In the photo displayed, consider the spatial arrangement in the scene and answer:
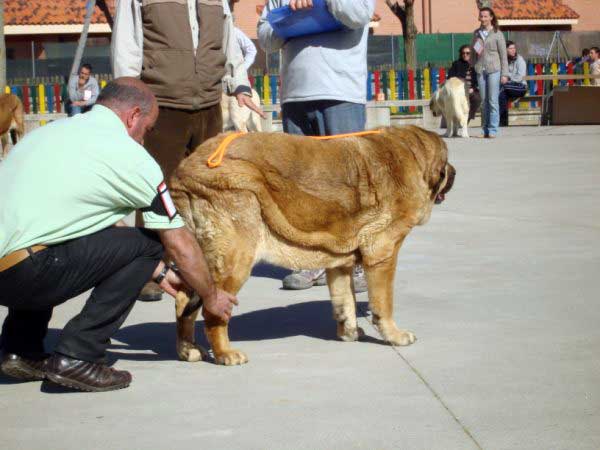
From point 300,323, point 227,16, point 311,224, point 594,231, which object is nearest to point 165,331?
point 300,323

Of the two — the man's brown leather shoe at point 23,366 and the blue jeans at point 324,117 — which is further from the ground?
the blue jeans at point 324,117

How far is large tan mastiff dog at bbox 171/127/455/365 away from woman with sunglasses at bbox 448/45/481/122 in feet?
53.8

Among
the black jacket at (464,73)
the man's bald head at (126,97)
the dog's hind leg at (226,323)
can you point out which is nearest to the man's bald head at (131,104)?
the man's bald head at (126,97)

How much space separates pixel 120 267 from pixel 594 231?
520 cm

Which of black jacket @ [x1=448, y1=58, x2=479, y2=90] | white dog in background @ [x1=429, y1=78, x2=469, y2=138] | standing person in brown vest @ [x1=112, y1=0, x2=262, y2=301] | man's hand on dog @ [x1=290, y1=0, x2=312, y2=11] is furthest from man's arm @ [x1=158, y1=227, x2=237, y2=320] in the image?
black jacket @ [x1=448, y1=58, x2=479, y2=90]

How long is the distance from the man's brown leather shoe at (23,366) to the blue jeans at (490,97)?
14499mm

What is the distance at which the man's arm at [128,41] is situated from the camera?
6552 mm

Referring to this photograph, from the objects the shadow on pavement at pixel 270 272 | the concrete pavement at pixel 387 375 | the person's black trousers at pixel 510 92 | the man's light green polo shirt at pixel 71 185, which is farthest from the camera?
the person's black trousers at pixel 510 92

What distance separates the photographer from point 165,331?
620cm

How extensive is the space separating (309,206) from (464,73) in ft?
57.2

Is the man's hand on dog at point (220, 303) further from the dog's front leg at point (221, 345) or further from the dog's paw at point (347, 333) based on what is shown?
the dog's paw at point (347, 333)

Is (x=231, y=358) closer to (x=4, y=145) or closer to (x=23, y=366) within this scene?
(x=23, y=366)

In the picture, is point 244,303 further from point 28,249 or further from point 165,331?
point 28,249

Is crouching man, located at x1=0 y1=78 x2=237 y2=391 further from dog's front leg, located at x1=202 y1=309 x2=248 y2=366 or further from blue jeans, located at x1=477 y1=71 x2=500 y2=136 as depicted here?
blue jeans, located at x1=477 y1=71 x2=500 y2=136
